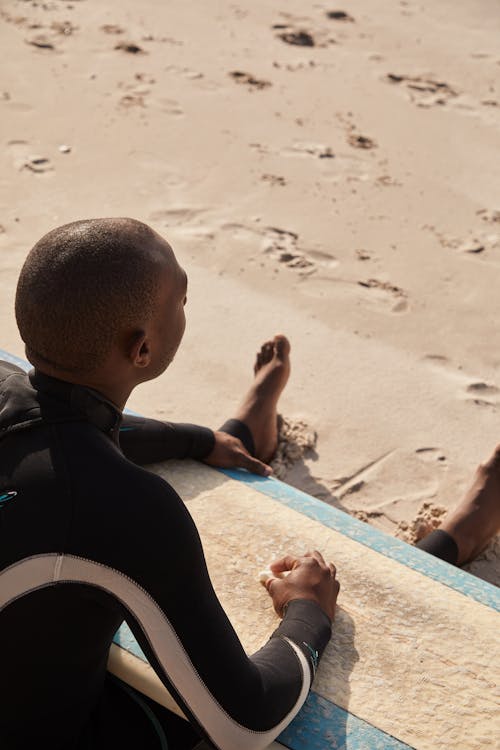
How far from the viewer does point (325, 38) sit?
721 cm

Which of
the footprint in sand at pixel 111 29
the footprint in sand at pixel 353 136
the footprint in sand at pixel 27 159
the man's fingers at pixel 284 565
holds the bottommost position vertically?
the footprint in sand at pixel 27 159

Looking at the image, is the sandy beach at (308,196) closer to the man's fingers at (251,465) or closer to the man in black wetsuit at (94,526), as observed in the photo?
the man's fingers at (251,465)

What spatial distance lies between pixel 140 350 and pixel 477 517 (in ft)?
5.54

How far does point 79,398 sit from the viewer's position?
156 centimetres

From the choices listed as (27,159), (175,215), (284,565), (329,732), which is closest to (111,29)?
(27,159)

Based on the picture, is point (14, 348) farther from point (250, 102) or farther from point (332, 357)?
point (250, 102)

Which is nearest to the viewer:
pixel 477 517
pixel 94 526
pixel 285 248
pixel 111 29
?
pixel 94 526

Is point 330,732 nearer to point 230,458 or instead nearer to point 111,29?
point 230,458

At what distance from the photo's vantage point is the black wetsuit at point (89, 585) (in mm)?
1458

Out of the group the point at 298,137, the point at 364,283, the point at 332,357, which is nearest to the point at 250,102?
the point at 298,137

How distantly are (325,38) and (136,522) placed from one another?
254 inches

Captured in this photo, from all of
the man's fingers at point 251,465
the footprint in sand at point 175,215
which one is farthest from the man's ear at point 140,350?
the footprint in sand at point 175,215

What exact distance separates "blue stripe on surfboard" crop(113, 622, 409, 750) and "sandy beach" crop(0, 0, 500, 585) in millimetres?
1175

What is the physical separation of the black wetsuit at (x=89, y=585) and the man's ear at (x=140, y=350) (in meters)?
0.09
